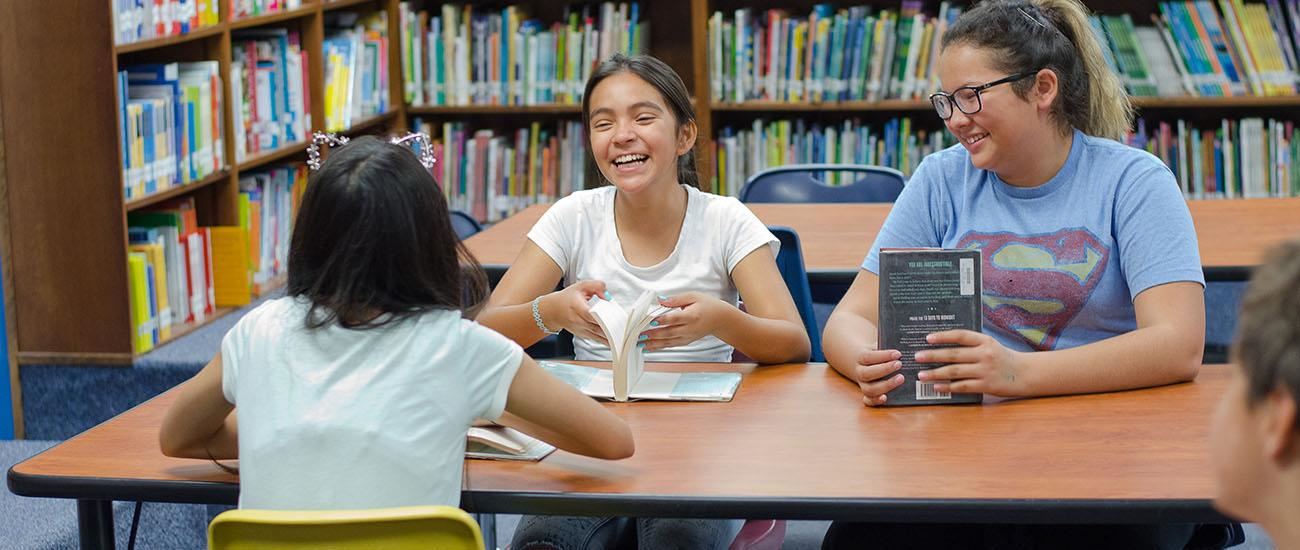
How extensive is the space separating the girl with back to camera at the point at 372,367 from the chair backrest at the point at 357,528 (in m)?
0.10

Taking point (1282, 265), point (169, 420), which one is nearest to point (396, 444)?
point (169, 420)

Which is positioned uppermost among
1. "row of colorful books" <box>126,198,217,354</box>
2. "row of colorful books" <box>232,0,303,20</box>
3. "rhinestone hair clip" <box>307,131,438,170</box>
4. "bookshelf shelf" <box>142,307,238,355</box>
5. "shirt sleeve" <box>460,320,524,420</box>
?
"row of colorful books" <box>232,0,303,20</box>

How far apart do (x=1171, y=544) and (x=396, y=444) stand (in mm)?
976

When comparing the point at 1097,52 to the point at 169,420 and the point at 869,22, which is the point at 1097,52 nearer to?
the point at 169,420

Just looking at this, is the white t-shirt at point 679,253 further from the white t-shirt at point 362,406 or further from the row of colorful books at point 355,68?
the row of colorful books at point 355,68

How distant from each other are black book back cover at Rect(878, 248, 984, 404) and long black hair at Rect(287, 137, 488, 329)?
0.54 metres

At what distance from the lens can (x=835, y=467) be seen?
5.32 ft

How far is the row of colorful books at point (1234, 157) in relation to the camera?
459 centimetres

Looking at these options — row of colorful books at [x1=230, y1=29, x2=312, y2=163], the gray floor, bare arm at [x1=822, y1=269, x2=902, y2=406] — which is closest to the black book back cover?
bare arm at [x1=822, y1=269, x2=902, y2=406]

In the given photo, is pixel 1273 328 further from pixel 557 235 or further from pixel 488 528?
pixel 488 528

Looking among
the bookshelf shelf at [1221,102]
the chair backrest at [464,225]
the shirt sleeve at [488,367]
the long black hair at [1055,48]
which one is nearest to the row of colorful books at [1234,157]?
the bookshelf shelf at [1221,102]

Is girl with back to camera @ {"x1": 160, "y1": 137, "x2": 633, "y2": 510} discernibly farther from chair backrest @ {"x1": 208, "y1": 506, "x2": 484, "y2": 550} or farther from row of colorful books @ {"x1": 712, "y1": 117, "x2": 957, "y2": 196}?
row of colorful books @ {"x1": 712, "y1": 117, "x2": 957, "y2": 196}

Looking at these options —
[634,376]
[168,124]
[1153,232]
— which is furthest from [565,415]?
[168,124]

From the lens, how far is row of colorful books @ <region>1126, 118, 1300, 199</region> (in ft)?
15.1
